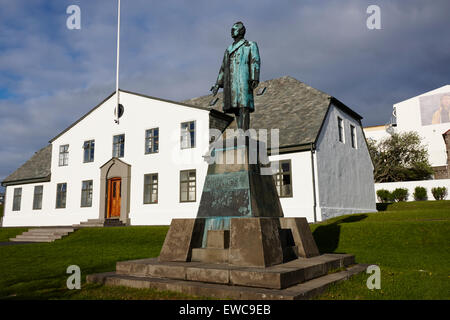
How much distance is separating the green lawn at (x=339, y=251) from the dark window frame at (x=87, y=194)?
4.81m

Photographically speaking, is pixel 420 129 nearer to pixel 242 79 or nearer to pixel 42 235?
pixel 42 235

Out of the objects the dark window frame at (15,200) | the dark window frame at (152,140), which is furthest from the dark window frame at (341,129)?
the dark window frame at (15,200)

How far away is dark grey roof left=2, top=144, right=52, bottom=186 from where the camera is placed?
26578 mm

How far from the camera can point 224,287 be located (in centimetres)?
503

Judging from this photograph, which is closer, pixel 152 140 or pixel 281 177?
pixel 281 177

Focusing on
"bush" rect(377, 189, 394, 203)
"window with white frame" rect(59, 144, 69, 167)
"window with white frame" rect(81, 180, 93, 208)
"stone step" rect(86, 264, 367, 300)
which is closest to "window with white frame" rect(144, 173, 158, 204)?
"window with white frame" rect(81, 180, 93, 208)

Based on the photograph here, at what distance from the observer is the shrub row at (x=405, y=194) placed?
29.7m

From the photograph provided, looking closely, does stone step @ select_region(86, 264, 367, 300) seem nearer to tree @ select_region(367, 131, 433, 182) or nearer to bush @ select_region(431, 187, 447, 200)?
bush @ select_region(431, 187, 447, 200)

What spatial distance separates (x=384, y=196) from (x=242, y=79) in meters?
28.5

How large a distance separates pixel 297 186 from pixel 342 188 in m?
3.72

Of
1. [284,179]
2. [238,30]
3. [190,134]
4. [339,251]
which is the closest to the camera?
[238,30]

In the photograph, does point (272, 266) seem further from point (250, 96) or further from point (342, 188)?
point (342, 188)

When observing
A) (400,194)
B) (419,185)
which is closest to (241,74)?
(400,194)

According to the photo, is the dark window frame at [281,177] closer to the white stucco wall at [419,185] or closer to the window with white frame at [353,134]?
the window with white frame at [353,134]
